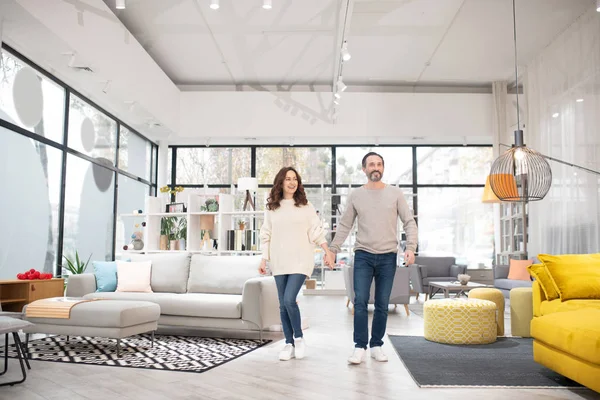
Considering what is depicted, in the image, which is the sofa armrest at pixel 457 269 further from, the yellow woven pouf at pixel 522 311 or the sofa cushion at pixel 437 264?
the yellow woven pouf at pixel 522 311

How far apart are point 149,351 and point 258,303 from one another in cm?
Answer: 103

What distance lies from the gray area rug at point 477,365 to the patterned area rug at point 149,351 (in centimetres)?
137

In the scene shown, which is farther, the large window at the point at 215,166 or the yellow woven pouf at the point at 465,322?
the large window at the point at 215,166

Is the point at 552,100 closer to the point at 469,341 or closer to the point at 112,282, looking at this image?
the point at 469,341

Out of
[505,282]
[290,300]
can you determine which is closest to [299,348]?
[290,300]

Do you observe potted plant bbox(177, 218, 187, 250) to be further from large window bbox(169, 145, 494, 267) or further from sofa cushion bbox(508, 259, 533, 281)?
sofa cushion bbox(508, 259, 533, 281)

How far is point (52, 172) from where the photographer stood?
7.31 meters

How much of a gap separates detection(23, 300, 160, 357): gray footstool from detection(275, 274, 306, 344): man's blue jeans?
118cm

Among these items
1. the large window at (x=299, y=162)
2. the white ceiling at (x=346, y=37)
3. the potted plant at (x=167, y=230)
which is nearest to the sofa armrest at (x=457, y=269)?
the large window at (x=299, y=162)

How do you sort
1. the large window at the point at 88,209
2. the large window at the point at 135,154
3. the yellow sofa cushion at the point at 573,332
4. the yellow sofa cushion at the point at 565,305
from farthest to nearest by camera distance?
the large window at the point at 135,154
the large window at the point at 88,209
the yellow sofa cushion at the point at 565,305
the yellow sofa cushion at the point at 573,332

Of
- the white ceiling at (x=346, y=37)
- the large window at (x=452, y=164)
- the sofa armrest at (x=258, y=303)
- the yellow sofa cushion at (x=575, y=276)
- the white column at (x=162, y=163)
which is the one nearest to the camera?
the yellow sofa cushion at (x=575, y=276)

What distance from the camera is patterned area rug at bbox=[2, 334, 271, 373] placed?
12.9 ft

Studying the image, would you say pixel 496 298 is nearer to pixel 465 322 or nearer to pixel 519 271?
pixel 465 322

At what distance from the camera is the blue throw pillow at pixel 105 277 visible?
5695mm
